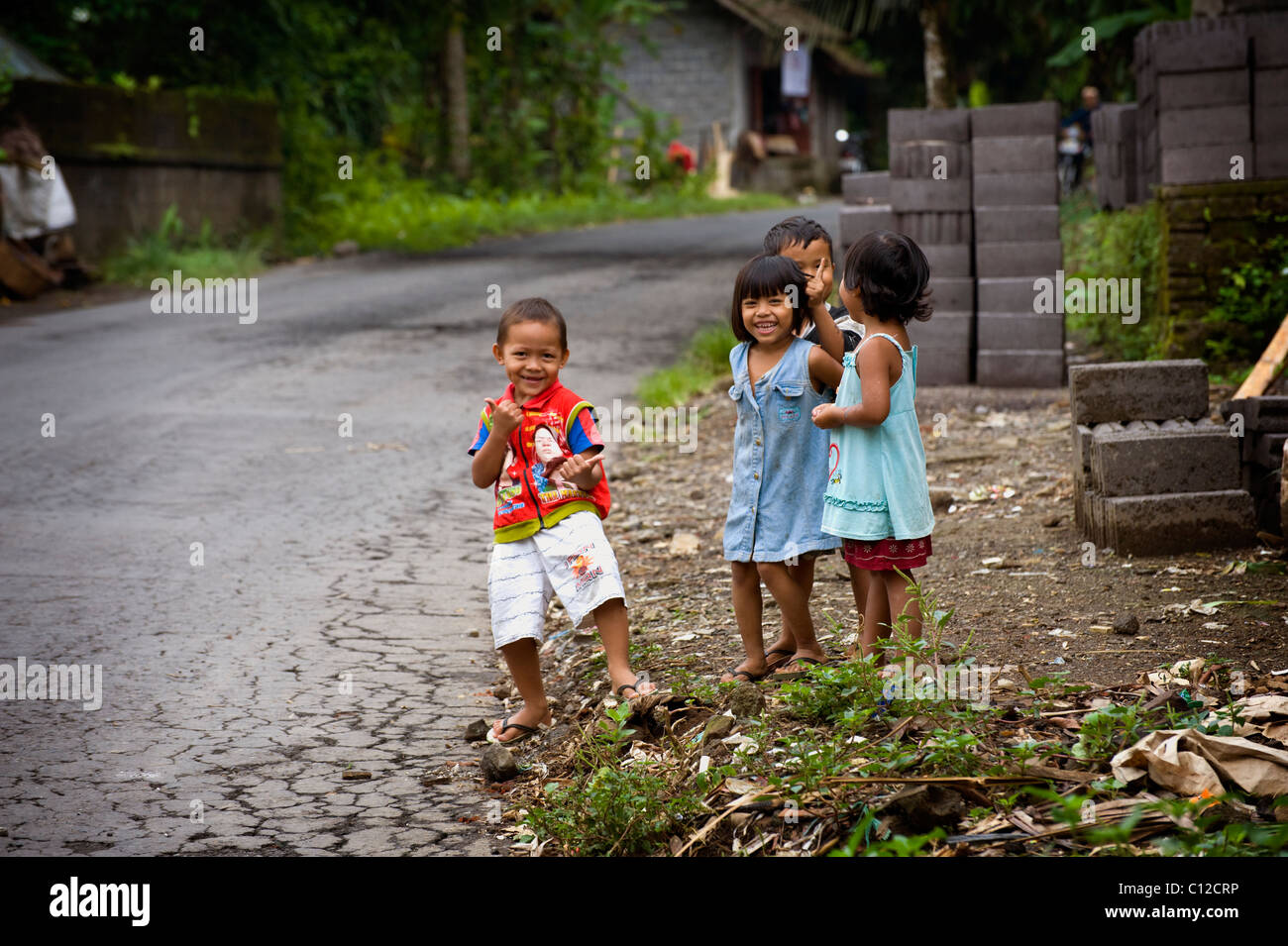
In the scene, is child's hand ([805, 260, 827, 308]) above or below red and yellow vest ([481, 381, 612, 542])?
above

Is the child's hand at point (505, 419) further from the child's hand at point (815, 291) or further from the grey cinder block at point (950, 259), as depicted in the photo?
the grey cinder block at point (950, 259)

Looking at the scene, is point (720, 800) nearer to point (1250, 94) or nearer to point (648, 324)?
point (1250, 94)

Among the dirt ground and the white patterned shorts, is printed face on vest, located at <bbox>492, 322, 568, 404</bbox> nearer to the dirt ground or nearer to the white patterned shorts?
the white patterned shorts

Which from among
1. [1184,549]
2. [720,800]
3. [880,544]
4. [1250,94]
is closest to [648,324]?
[1250,94]

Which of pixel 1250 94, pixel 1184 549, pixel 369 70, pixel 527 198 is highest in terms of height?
pixel 369 70

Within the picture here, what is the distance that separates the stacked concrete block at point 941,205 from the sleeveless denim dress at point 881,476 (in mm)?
5046

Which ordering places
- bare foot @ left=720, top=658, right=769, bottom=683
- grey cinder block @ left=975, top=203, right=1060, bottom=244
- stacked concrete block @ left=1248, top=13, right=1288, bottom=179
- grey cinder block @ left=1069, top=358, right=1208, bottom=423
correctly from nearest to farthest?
bare foot @ left=720, top=658, right=769, bottom=683, grey cinder block @ left=1069, top=358, right=1208, bottom=423, stacked concrete block @ left=1248, top=13, right=1288, bottom=179, grey cinder block @ left=975, top=203, right=1060, bottom=244

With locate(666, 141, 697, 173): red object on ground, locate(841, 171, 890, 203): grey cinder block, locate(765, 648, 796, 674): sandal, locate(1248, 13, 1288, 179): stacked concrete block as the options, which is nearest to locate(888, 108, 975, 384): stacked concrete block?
locate(841, 171, 890, 203): grey cinder block

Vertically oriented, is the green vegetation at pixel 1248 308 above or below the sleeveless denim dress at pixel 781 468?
above

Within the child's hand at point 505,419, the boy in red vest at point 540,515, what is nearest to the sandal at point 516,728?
the boy in red vest at point 540,515

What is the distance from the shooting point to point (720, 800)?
316cm

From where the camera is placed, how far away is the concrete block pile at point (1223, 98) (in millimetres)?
7918

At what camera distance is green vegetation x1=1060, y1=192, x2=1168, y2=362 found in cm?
840
